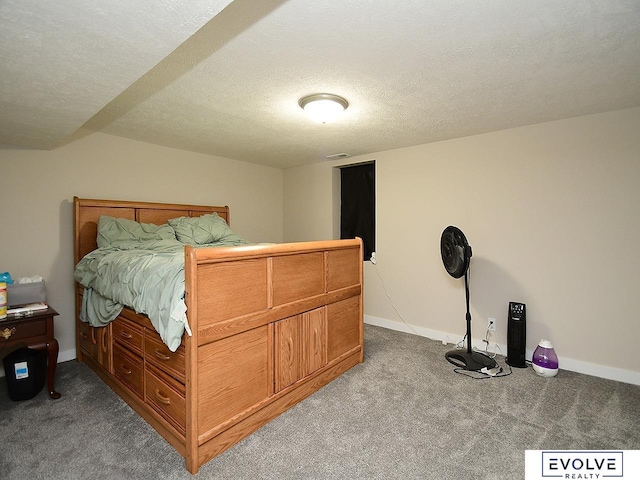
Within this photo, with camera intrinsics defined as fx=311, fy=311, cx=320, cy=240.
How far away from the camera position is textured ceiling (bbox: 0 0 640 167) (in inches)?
48.8

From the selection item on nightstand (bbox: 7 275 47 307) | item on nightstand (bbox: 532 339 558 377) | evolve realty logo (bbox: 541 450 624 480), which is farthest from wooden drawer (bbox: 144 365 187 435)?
item on nightstand (bbox: 532 339 558 377)

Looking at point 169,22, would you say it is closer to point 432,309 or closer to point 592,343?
point 432,309

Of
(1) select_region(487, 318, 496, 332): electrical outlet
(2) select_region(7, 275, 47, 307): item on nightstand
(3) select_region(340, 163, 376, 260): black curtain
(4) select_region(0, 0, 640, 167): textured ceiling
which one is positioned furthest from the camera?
(3) select_region(340, 163, 376, 260): black curtain

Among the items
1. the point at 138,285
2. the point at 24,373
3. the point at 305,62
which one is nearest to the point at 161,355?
the point at 138,285

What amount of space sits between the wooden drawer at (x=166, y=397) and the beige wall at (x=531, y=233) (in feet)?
9.00

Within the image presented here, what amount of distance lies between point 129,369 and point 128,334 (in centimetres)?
24

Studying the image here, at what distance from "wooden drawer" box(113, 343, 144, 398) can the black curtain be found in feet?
9.46

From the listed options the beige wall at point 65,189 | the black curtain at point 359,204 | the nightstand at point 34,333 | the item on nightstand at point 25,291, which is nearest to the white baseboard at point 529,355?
the black curtain at point 359,204

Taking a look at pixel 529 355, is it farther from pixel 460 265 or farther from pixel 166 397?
pixel 166 397

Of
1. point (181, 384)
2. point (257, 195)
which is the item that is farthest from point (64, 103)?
point (257, 195)

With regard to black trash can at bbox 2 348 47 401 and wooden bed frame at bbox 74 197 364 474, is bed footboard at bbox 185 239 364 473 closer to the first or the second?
wooden bed frame at bbox 74 197 364 474

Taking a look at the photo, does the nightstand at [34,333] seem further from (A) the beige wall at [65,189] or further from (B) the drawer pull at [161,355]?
(B) the drawer pull at [161,355]

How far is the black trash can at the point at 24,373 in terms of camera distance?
2.15 m

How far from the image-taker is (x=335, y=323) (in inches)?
99.6
